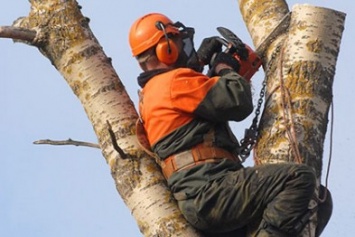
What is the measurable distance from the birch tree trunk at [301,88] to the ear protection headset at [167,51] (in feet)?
2.15

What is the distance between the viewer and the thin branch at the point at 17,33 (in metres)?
7.61

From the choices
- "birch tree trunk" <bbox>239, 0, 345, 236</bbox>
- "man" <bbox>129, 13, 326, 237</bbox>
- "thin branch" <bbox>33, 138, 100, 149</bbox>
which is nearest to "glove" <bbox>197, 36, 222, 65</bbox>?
"man" <bbox>129, 13, 326, 237</bbox>

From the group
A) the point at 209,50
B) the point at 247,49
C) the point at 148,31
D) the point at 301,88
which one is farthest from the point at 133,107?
the point at 301,88

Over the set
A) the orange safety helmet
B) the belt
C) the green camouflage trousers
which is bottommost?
the green camouflage trousers

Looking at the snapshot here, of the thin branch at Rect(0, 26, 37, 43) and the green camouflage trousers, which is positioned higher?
the thin branch at Rect(0, 26, 37, 43)

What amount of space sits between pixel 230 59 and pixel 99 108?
987 millimetres

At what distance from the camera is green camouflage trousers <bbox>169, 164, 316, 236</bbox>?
6.37 m

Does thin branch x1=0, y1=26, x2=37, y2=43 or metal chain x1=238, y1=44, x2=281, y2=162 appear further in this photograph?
thin branch x1=0, y1=26, x2=37, y2=43

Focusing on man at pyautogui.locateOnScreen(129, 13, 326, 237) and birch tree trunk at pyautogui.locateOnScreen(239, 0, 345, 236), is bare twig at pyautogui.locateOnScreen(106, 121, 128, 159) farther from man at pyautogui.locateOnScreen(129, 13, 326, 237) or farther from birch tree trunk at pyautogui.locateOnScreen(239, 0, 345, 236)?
birch tree trunk at pyautogui.locateOnScreen(239, 0, 345, 236)

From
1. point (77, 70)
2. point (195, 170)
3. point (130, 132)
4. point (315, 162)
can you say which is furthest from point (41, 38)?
point (315, 162)

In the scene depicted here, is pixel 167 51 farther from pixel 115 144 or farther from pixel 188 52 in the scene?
pixel 115 144

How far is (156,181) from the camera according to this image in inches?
272

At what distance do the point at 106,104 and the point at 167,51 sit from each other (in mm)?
579

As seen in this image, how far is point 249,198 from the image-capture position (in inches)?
256
